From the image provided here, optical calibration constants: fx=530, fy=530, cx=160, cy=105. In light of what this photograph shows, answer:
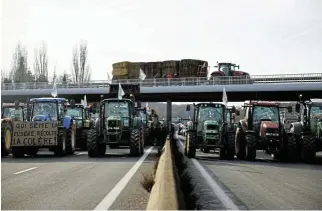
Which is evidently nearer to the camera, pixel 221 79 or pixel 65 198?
pixel 65 198

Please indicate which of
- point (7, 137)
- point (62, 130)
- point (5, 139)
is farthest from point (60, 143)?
point (5, 139)

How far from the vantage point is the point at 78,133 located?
29.2 m

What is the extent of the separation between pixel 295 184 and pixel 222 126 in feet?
34.8

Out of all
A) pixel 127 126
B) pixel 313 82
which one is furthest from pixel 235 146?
pixel 313 82

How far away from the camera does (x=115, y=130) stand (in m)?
23.6

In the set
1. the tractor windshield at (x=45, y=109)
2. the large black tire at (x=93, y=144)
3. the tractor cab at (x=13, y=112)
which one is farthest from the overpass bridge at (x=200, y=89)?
the large black tire at (x=93, y=144)

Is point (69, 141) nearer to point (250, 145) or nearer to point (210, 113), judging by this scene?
point (210, 113)

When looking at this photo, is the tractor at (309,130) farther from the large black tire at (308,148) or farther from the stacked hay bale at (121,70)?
the stacked hay bale at (121,70)

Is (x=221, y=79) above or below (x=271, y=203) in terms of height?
above

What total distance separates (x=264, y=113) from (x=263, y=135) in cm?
154

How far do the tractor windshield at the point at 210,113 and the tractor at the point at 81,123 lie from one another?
7807 millimetres

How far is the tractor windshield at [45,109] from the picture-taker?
2506 cm

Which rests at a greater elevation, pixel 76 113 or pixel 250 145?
pixel 76 113

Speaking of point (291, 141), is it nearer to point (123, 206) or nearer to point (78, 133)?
point (78, 133)
